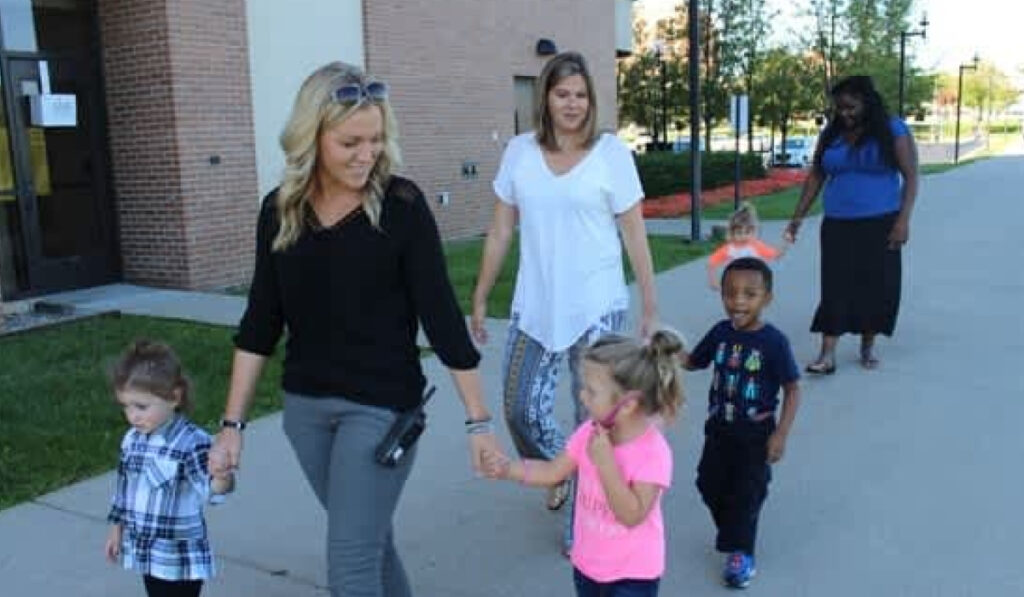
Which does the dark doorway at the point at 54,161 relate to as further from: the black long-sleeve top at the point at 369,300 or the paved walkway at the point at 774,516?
the black long-sleeve top at the point at 369,300

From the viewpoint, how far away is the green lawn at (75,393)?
4.98m

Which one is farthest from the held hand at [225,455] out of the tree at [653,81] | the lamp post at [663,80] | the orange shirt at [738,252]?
the tree at [653,81]

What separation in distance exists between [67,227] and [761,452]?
344 inches

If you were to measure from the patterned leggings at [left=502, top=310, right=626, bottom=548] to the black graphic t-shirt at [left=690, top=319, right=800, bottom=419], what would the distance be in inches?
17.8

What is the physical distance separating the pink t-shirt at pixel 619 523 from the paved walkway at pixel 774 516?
101cm

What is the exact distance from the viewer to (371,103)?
8.40ft

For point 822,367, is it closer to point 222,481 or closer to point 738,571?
point 738,571

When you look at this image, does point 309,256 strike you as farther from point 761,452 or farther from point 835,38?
point 835,38

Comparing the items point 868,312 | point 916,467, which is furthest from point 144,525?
point 868,312

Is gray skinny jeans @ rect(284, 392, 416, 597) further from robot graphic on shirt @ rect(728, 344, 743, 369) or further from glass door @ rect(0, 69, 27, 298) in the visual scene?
glass door @ rect(0, 69, 27, 298)

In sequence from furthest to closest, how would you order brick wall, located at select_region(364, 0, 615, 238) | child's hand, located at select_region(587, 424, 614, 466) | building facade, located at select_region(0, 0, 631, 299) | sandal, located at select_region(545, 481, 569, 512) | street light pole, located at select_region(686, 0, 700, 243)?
street light pole, located at select_region(686, 0, 700, 243) → brick wall, located at select_region(364, 0, 615, 238) → building facade, located at select_region(0, 0, 631, 299) → sandal, located at select_region(545, 481, 569, 512) → child's hand, located at select_region(587, 424, 614, 466)

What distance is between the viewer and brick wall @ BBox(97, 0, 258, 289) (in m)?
10.1

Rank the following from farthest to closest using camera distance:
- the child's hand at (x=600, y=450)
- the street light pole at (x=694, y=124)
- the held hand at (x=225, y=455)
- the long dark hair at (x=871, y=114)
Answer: the street light pole at (x=694, y=124), the long dark hair at (x=871, y=114), the held hand at (x=225, y=455), the child's hand at (x=600, y=450)

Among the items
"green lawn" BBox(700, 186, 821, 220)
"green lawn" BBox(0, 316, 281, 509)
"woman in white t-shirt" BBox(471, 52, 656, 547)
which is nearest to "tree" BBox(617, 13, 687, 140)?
"green lawn" BBox(700, 186, 821, 220)
